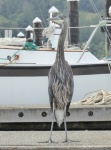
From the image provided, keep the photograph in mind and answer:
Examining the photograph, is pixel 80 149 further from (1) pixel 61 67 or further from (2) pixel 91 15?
(2) pixel 91 15

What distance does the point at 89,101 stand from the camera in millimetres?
11289

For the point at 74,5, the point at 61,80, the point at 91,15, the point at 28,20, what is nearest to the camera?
the point at 61,80

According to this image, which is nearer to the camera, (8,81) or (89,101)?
(89,101)

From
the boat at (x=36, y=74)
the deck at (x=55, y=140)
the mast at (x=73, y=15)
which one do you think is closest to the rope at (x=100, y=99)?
the deck at (x=55, y=140)

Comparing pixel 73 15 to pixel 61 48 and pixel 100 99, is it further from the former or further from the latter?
pixel 61 48

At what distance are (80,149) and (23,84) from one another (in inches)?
345

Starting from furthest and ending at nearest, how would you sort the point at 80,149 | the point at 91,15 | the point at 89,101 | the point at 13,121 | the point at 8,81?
1. the point at 91,15
2. the point at 8,81
3. the point at 89,101
4. the point at 13,121
5. the point at 80,149

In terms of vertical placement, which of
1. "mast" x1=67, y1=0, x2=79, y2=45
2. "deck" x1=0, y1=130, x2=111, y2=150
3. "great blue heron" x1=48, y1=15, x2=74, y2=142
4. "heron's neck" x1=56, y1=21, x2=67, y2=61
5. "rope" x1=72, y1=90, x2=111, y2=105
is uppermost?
"mast" x1=67, y1=0, x2=79, y2=45

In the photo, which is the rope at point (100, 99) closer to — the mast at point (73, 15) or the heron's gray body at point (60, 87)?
the heron's gray body at point (60, 87)

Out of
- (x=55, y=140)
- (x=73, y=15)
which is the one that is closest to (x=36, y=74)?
(x=73, y=15)

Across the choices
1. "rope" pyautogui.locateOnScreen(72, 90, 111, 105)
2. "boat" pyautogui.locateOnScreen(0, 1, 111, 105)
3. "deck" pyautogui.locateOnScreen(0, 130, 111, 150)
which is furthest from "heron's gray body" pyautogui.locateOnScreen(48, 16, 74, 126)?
"boat" pyautogui.locateOnScreen(0, 1, 111, 105)

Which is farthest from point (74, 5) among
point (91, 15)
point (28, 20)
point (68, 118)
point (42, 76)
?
point (91, 15)

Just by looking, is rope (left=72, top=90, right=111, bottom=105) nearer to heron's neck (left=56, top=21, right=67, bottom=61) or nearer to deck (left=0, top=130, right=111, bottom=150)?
deck (left=0, top=130, right=111, bottom=150)

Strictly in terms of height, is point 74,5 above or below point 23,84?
above
